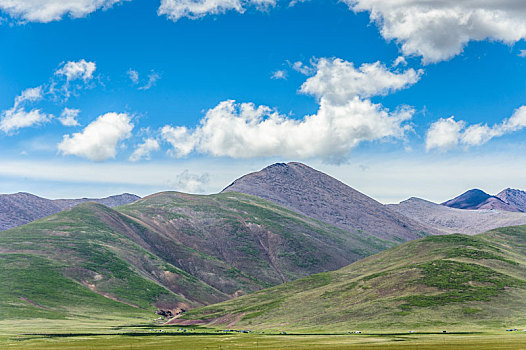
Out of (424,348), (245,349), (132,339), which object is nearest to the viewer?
(424,348)

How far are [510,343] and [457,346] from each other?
1254 cm

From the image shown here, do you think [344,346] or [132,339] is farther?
[132,339]

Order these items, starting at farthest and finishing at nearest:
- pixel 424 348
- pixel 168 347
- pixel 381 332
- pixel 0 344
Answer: pixel 381 332 < pixel 0 344 < pixel 168 347 < pixel 424 348

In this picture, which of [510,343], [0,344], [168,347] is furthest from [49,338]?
[510,343]

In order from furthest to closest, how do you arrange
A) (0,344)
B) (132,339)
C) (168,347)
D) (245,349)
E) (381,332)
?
(381,332)
(132,339)
(0,344)
(168,347)
(245,349)

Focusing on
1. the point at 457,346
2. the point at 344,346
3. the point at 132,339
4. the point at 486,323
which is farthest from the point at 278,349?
the point at 486,323

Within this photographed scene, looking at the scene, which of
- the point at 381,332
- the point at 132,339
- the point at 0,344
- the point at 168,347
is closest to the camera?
the point at 168,347

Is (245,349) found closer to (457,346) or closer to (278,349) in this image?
(278,349)

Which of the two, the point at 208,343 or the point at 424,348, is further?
the point at 208,343

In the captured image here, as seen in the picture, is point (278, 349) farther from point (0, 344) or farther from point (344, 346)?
point (0, 344)

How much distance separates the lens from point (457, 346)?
12338 centimetres

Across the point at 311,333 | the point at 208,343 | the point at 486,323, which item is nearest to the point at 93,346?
the point at 208,343

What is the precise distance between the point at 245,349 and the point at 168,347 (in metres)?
Answer: 21.8

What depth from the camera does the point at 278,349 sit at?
125 meters
